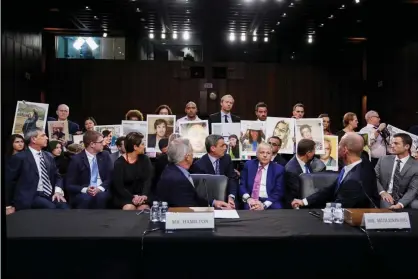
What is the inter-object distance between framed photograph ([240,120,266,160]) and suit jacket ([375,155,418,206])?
54.9 inches

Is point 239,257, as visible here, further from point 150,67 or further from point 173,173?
point 150,67

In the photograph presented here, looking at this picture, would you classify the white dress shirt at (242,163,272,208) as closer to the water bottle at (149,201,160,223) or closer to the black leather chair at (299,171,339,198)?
the black leather chair at (299,171,339,198)

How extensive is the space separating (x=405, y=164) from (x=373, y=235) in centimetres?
229

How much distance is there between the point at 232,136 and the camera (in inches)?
202

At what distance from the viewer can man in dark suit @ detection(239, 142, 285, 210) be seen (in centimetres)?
385

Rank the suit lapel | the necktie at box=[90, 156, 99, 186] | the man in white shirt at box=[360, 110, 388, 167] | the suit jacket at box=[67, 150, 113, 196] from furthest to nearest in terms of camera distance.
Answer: the man in white shirt at box=[360, 110, 388, 167], the necktie at box=[90, 156, 99, 186], the suit jacket at box=[67, 150, 113, 196], the suit lapel

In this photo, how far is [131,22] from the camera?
10484 millimetres

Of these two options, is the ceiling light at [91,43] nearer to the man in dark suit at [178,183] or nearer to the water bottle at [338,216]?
the man in dark suit at [178,183]

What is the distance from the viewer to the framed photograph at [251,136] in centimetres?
511

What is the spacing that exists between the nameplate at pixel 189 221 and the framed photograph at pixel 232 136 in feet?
9.47

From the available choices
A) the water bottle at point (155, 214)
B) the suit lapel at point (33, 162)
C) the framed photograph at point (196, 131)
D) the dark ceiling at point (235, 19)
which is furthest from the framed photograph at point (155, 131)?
the dark ceiling at point (235, 19)

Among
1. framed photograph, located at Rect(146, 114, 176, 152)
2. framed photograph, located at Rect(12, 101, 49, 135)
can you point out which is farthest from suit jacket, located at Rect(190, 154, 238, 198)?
framed photograph, located at Rect(12, 101, 49, 135)

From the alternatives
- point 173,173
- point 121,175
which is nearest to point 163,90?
point 121,175

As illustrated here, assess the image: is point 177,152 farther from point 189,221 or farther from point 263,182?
point 263,182
